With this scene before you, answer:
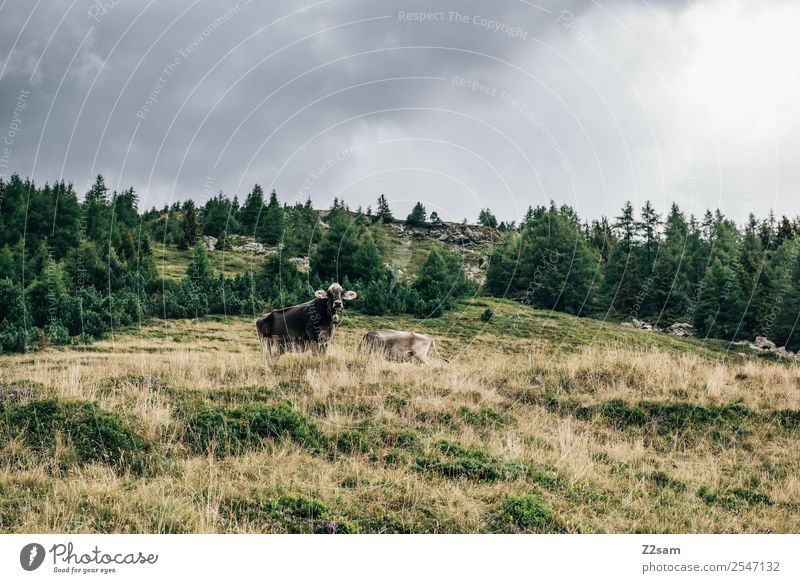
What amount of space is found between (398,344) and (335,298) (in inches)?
146

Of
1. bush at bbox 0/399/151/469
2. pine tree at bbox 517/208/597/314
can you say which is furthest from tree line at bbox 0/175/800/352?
bush at bbox 0/399/151/469

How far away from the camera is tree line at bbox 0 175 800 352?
3378 centimetres

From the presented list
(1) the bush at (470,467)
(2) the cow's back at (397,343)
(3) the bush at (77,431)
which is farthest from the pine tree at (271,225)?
(1) the bush at (470,467)

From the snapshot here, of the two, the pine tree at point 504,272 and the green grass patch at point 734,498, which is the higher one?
the pine tree at point 504,272

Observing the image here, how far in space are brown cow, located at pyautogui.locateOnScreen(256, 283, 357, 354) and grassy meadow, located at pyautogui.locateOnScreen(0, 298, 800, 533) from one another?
2.93 m

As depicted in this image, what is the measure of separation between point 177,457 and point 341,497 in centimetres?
253

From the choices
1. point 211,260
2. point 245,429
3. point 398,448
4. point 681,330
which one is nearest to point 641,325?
point 681,330

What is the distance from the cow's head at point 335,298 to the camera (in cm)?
1493

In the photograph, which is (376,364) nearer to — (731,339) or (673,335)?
(673,335)

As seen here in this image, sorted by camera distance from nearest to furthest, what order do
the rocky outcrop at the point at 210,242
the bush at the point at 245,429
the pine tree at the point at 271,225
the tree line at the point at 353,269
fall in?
the bush at the point at 245,429 < the tree line at the point at 353,269 < the pine tree at the point at 271,225 < the rocky outcrop at the point at 210,242

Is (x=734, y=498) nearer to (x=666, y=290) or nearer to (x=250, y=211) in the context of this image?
(x=666, y=290)

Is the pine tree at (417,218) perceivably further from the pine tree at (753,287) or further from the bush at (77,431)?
the bush at (77,431)

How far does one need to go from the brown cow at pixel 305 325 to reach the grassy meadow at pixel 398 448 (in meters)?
2.93
